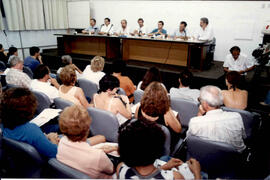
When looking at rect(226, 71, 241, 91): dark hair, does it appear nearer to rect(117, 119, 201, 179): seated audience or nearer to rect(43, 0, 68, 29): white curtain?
rect(117, 119, 201, 179): seated audience

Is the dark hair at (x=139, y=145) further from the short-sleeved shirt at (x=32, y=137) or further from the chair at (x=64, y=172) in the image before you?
the short-sleeved shirt at (x=32, y=137)

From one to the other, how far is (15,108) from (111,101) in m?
0.88

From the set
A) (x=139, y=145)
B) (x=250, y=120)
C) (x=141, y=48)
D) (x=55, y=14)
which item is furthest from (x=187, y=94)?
(x=55, y=14)

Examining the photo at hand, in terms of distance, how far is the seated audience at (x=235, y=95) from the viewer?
251 centimetres

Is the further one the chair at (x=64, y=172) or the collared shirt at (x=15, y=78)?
the collared shirt at (x=15, y=78)

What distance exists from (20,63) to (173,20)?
5241mm

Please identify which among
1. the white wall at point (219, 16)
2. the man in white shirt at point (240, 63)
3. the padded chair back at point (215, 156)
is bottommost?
the padded chair back at point (215, 156)

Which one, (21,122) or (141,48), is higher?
(141,48)

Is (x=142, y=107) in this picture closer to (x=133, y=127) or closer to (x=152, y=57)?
(x=133, y=127)

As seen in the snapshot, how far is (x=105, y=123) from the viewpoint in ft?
6.49

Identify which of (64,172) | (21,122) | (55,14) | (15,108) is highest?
(55,14)

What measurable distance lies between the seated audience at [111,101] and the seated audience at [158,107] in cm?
27

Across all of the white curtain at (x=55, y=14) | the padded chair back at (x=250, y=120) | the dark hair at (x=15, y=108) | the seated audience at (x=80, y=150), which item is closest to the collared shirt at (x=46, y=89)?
the dark hair at (x=15, y=108)

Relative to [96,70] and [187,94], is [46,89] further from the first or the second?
[187,94]
